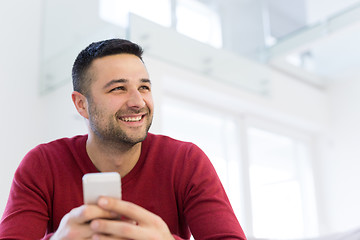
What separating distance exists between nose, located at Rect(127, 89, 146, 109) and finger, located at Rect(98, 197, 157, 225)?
1.23 feet

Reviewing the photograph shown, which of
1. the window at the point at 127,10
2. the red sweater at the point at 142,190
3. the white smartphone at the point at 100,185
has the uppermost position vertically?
the window at the point at 127,10

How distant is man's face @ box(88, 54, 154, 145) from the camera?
1.15m

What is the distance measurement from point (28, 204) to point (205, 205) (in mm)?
439

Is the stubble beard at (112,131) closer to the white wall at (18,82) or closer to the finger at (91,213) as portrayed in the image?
the finger at (91,213)

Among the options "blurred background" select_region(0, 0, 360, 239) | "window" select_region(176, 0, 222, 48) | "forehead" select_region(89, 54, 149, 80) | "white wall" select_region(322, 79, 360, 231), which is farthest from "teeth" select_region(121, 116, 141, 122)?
"white wall" select_region(322, 79, 360, 231)

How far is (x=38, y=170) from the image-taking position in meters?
1.16

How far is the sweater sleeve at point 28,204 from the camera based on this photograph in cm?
105

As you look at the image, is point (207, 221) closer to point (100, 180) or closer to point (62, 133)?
point (100, 180)

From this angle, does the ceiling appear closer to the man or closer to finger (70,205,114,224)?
the man

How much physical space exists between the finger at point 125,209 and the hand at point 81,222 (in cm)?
2

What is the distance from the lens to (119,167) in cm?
121

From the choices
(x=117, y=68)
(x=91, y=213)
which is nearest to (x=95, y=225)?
(x=91, y=213)

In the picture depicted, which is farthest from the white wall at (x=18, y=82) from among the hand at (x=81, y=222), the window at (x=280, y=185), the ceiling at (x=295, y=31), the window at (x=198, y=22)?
the hand at (x=81, y=222)

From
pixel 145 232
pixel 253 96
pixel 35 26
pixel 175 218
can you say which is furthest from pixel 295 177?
pixel 145 232
